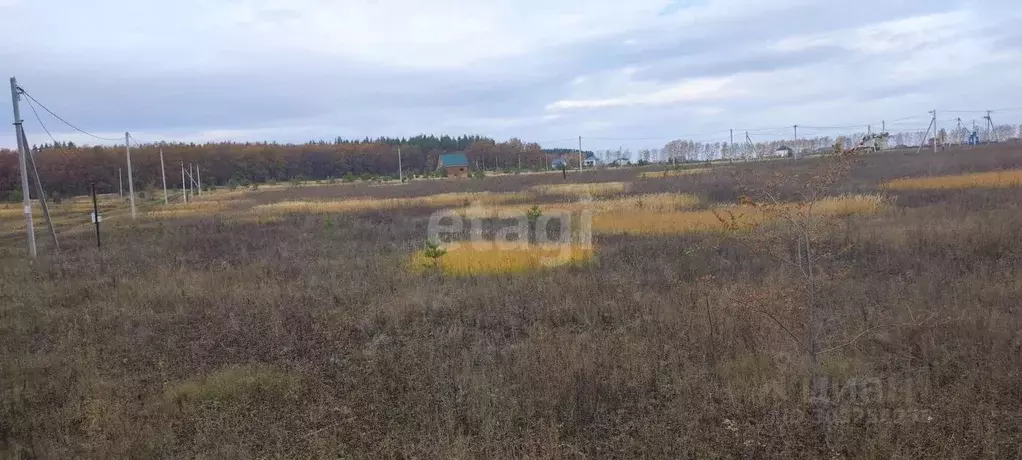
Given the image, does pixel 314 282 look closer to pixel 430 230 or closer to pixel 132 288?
pixel 132 288

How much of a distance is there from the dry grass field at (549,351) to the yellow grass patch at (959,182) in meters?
8.04

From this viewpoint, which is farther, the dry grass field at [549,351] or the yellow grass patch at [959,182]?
the yellow grass patch at [959,182]

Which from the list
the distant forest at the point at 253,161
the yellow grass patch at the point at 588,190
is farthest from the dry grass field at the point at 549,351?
the distant forest at the point at 253,161

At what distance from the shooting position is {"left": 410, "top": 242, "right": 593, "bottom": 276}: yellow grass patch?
34.1ft

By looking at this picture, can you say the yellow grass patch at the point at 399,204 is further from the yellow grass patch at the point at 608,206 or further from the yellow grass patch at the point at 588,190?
the yellow grass patch at the point at 608,206

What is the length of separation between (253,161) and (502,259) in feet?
312

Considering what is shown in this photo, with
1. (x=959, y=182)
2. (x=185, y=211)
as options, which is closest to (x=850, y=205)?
(x=959, y=182)

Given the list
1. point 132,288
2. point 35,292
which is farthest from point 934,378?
point 35,292

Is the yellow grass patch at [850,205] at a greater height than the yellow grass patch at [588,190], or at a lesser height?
lesser

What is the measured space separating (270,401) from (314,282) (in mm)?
5018

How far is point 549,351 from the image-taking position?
594 centimetres

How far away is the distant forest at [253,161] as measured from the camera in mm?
71750

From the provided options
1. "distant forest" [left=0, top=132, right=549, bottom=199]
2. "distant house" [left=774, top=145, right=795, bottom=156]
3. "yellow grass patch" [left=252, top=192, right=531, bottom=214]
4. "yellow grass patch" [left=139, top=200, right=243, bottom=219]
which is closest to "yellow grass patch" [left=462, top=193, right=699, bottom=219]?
"distant house" [left=774, top=145, right=795, bottom=156]

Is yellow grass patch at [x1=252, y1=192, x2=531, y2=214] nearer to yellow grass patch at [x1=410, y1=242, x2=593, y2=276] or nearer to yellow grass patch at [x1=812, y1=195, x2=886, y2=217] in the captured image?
yellow grass patch at [x1=812, y1=195, x2=886, y2=217]
